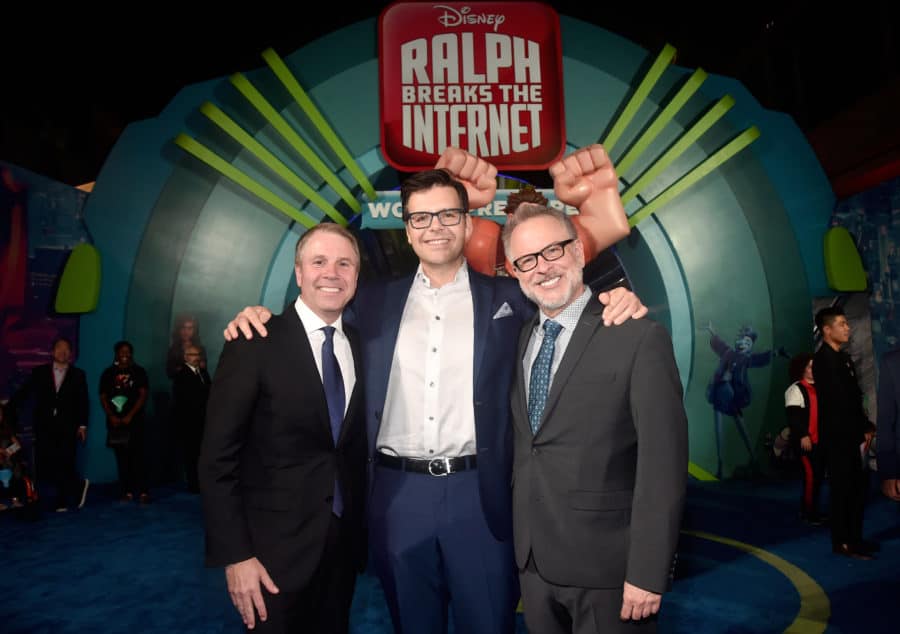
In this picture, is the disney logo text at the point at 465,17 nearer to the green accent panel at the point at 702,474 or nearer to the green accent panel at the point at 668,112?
the green accent panel at the point at 668,112

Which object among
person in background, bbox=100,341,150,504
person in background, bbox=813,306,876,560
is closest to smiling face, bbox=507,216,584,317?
person in background, bbox=813,306,876,560

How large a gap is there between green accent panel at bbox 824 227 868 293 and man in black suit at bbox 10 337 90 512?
8.72 meters

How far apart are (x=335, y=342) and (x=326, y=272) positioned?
27 centimetres

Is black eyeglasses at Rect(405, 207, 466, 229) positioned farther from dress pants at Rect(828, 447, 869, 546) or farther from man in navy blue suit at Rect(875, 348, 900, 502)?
dress pants at Rect(828, 447, 869, 546)

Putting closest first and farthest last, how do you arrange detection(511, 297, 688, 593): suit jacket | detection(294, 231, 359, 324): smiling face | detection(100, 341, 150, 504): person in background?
detection(511, 297, 688, 593): suit jacket
detection(294, 231, 359, 324): smiling face
detection(100, 341, 150, 504): person in background

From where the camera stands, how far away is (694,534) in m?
5.15

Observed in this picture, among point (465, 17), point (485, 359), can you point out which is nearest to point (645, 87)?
point (465, 17)

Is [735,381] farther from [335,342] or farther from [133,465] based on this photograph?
[133,465]

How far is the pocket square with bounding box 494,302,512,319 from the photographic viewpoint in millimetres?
2150

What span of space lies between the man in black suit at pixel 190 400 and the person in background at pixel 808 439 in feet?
19.7

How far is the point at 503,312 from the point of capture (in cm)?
217

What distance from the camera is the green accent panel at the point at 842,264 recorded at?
7.12 m

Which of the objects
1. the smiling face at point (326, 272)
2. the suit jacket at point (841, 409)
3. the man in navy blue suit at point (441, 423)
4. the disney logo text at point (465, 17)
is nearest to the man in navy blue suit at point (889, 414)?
the suit jacket at point (841, 409)

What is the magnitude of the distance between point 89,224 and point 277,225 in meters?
2.20
